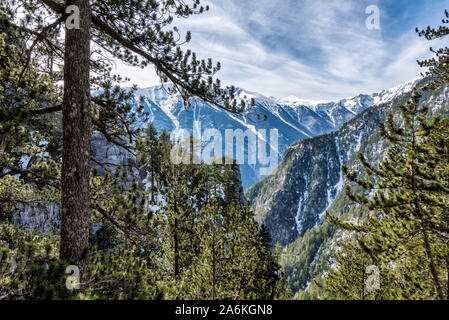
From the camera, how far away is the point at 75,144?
156 inches

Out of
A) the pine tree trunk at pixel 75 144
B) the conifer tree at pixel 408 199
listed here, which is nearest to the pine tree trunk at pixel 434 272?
the conifer tree at pixel 408 199

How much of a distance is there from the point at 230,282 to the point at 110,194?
5.56 meters

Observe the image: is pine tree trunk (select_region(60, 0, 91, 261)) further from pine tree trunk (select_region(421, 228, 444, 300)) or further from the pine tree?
pine tree trunk (select_region(421, 228, 444, 300))

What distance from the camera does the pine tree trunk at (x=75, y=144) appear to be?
3.87m

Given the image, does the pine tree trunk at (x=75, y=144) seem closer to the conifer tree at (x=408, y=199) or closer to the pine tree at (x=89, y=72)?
the pine tree at (x=89, y=72)

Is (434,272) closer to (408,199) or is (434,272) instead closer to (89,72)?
(408,199)

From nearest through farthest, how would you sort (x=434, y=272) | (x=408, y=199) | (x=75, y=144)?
1. (x=75, y=144)
2. (x=434, y=272)
3. (x=408, y=199)

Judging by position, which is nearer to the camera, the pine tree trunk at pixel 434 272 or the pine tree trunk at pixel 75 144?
the pine tree trunk at pixel 75 144

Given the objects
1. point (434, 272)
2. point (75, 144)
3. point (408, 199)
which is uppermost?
point (75, 144)

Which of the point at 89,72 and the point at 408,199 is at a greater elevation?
the point at 89,72

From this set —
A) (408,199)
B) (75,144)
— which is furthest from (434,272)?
(75,144)

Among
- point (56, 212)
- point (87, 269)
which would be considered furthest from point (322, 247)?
point (87, 269)
